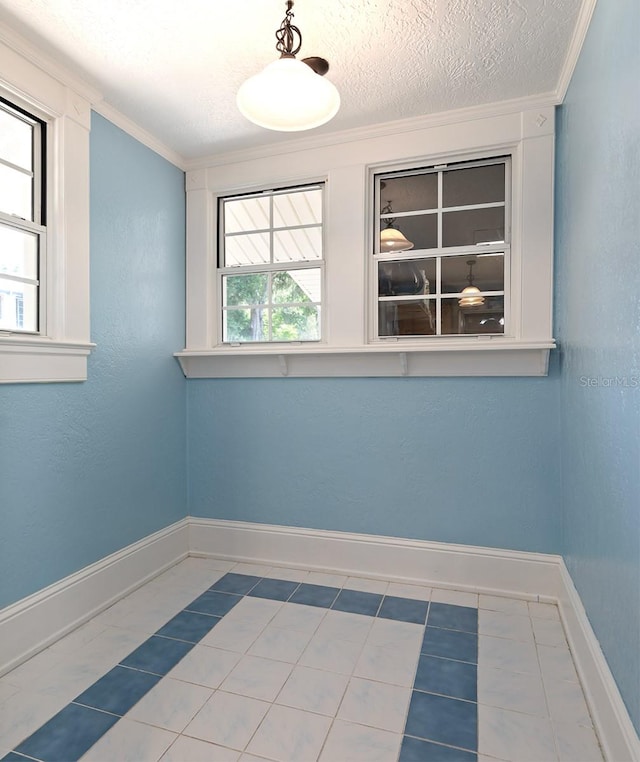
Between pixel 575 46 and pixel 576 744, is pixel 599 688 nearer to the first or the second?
pixel 576 744

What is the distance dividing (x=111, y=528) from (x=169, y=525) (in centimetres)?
50

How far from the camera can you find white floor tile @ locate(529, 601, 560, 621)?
2.28 meters

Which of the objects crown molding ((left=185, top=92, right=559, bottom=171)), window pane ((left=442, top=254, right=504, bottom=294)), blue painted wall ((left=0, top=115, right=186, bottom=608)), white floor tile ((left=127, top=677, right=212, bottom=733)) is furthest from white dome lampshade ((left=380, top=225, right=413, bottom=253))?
white floor tile ((left=127, top=677, right=212, bottom=733))

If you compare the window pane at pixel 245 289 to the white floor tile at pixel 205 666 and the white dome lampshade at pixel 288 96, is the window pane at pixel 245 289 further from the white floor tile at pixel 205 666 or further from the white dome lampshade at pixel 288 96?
the white floor tile at pixel 205 666

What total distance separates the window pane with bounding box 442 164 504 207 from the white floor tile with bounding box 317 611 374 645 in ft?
7.48

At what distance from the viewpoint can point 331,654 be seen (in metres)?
1.99

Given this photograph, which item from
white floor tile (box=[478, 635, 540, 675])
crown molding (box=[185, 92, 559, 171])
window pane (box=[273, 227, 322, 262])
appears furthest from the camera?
window pane (box=[273, 227, 322, 262])

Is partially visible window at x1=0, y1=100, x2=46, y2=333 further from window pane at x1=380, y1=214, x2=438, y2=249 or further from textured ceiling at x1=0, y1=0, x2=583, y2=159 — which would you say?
window pane at x1=380, y1=214, x2=438, y2=249

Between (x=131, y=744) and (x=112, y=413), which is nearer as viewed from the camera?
(x=131, y=744)

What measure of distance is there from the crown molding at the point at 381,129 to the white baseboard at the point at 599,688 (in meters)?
2.38

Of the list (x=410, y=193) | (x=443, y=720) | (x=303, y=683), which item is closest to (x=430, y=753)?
A: (x=443, y=720)

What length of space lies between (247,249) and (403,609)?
7.64 feet

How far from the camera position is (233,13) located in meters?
1.81

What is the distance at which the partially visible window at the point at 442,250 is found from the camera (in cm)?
257
